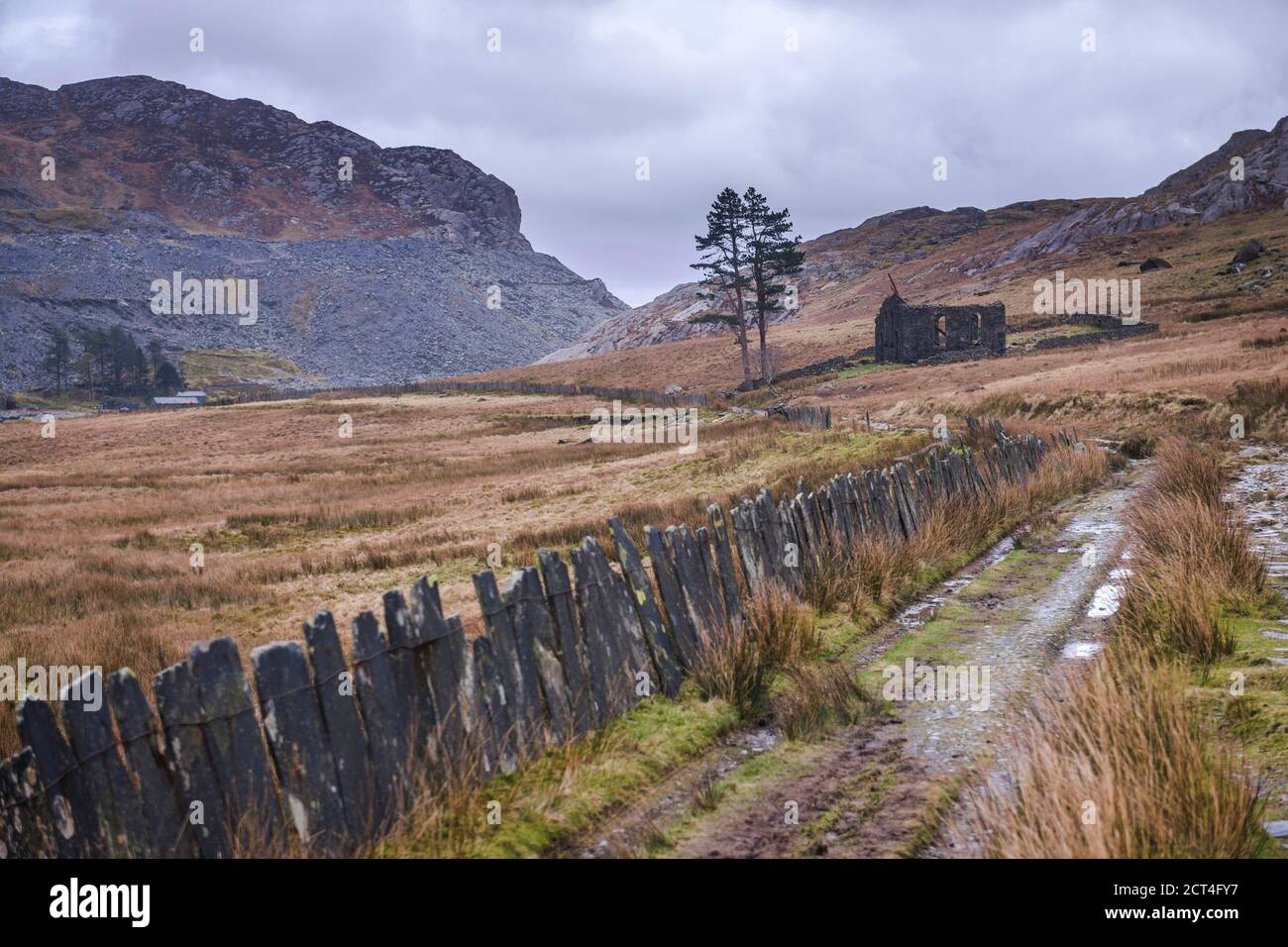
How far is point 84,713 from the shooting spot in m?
3.24

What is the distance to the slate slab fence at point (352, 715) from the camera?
3.27m

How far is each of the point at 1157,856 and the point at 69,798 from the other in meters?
4.18

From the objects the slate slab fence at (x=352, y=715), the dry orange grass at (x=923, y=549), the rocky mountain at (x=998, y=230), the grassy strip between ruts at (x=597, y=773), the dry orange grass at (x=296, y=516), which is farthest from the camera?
the rocky mountain at (x=998, y=230)

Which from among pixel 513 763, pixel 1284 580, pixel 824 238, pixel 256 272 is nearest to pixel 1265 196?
pixel 824 238

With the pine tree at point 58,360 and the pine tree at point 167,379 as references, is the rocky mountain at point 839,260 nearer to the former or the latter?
the pine tree at point 167,379

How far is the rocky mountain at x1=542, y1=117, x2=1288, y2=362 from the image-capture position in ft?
326

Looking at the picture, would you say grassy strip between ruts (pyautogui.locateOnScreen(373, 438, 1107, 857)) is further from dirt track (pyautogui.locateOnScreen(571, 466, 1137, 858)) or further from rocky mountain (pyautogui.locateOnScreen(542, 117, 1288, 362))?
rocky mountain (pyautogui.locateOnScreen(542, 117, 1288, 362))

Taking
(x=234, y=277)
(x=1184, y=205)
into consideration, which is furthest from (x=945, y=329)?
(x=234, y=277)

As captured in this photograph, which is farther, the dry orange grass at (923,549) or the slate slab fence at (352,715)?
the dry orange grass at (923,549)

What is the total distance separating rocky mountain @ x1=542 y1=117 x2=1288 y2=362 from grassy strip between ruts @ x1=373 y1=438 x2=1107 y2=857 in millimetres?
55369

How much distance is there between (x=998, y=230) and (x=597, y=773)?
155 m

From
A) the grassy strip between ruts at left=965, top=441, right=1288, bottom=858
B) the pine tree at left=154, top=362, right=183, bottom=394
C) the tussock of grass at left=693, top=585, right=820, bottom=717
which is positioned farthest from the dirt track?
the pine tree at left=154, top=362, right=183, bottom=394

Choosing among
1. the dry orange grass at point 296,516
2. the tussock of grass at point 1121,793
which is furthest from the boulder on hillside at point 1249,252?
the tussock of grass at point 1121,793

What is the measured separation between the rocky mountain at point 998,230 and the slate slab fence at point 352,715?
56042 millimetres
